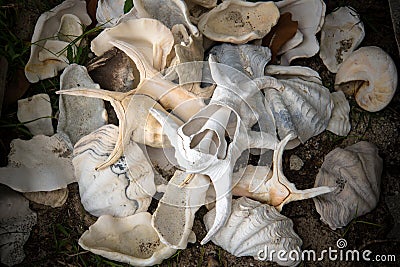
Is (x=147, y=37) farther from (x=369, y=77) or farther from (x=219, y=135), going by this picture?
(x=369, y=77)

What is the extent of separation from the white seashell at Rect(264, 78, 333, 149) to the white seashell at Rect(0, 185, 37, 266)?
703 mm

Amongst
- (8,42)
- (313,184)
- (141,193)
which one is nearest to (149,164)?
(141,193)

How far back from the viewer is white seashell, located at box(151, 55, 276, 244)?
1306 mm

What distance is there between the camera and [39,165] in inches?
60.0

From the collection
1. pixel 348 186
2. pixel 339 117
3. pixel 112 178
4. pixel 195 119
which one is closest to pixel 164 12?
pixel 195 119

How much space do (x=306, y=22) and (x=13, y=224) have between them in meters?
0.96

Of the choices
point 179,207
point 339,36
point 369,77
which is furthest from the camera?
point 339,36

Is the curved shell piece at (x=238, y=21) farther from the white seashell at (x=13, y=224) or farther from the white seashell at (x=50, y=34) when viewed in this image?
the white seashell at (x=13, y=224)

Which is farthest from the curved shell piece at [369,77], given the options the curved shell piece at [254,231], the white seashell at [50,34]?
the white seashell at [50,34]

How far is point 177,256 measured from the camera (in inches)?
59.7

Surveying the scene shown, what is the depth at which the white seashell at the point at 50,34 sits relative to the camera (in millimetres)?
1603

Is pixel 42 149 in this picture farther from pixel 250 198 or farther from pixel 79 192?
pixel 250 198

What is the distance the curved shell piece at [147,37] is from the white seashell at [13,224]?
0.49 meters

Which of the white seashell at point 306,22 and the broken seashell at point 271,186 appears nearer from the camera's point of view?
the broken seashell at point 271,186
